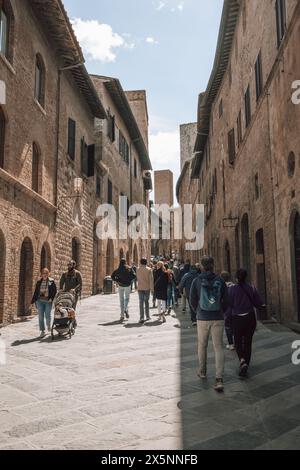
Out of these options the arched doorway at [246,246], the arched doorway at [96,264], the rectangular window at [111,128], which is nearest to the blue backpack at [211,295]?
the arched doorway at [246,246]

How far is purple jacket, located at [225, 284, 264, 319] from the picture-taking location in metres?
5.69

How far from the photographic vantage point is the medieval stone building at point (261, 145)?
30.0ft

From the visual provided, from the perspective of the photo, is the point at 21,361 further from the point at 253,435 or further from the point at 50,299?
the point at 253,435

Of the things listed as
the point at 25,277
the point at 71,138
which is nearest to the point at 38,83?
the point at 71,138

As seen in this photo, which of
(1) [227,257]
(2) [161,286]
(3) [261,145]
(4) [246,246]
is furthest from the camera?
(1) [227,257]

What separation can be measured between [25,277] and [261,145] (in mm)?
7640

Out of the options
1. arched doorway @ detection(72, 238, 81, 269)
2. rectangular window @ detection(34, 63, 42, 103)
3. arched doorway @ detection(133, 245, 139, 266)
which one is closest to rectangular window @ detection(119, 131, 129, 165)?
arched doorway @ detection(133, 245, 139, 266)

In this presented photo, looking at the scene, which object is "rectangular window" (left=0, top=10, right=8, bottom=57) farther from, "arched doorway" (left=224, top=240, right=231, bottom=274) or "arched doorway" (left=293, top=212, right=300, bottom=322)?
"arched doorway" (left=224, top=240, right=231, bottom=274)

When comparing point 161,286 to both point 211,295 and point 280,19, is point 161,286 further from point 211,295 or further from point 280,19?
point 280,19

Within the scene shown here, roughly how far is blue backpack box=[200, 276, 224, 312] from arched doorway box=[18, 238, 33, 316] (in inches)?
287

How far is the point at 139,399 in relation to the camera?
14.5ft

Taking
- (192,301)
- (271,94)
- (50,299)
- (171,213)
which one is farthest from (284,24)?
(171,213)

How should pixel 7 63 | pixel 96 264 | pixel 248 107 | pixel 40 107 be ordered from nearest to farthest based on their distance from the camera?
pixel 7 63, pixel 40 107, pixel 248 107, pixel 96 264

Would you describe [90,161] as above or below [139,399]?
above
